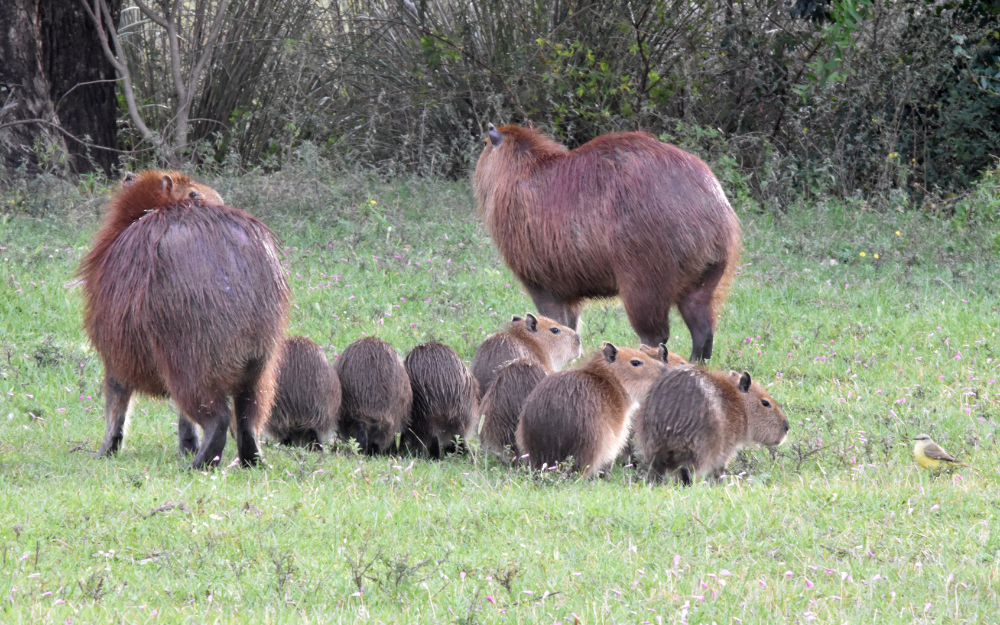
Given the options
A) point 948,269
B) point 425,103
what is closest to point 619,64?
point 425,103

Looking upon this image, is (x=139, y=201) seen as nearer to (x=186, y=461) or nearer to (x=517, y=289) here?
(x=186, y=461)

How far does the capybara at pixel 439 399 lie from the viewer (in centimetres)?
523

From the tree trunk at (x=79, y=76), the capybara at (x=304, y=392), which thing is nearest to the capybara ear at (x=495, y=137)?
the capybara at (x=304, y=392)

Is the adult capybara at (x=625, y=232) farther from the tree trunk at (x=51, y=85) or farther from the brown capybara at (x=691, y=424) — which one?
the tree trunk at (x=51, y=85)

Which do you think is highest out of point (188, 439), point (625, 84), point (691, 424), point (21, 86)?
point (625, 84)

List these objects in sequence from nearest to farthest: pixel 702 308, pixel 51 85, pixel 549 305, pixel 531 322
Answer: pixel 531 322
pixel 702 308
pixel 549 305
pixel 51 85

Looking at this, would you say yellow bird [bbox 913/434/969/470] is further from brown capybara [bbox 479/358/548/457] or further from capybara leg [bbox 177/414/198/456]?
capybara leg [bbox 177/414/198/456]

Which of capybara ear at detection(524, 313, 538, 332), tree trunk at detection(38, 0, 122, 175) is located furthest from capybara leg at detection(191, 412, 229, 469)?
tree trunk at detection(38, 0, 122, 175)

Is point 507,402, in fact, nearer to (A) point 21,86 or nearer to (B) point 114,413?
(B) point 114,413

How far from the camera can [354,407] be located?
5098 mm

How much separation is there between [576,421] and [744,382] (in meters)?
0.83

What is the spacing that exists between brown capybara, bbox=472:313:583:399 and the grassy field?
2.10 feet

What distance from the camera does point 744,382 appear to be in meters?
4.84

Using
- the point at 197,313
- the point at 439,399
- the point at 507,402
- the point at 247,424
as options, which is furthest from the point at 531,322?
the point at 197,313
